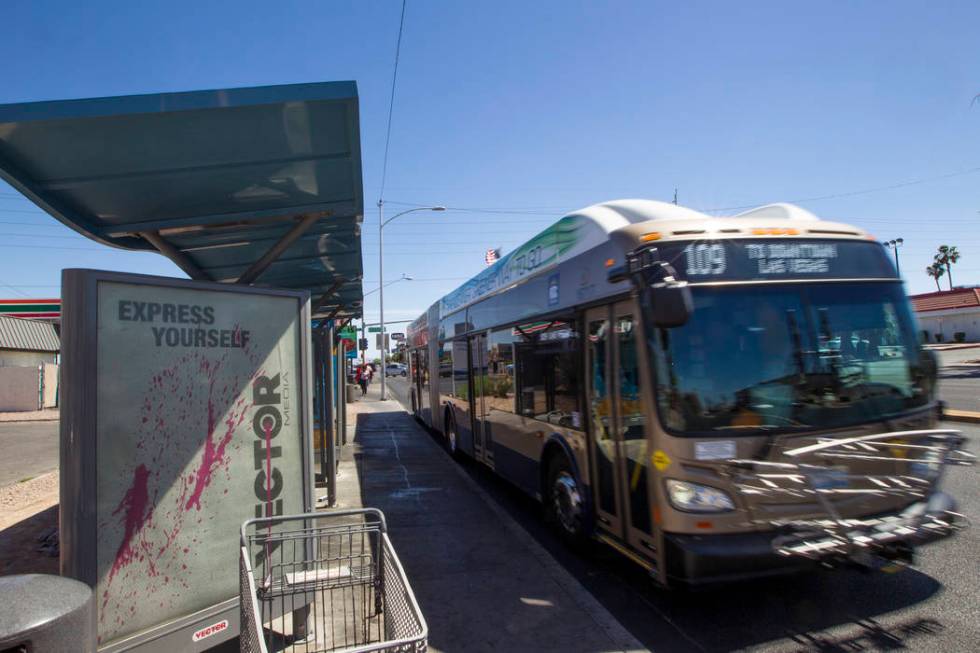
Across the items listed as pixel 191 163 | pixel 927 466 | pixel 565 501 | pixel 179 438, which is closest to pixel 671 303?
pixel 927 466

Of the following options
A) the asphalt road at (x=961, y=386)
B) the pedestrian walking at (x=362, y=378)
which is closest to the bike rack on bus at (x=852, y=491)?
the asphalt road at (x=961, y=386)

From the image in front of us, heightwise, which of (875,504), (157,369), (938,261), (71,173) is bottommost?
(875,504)

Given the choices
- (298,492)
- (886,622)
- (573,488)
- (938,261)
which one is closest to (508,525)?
(573,488)

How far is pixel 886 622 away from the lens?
411 cm

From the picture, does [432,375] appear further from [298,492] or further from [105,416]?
[105,416]

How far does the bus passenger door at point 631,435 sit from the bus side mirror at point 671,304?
54 centimetres

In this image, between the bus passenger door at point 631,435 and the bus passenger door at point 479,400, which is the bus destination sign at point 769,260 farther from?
the bus passenger door at point 479,400

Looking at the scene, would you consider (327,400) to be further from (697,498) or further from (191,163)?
(697,498)

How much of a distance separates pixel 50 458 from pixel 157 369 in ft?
40.6

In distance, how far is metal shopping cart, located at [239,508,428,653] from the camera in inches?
99.9

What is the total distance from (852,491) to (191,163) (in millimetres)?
4835

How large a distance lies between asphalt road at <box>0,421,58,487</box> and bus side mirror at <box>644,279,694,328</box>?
11.4m

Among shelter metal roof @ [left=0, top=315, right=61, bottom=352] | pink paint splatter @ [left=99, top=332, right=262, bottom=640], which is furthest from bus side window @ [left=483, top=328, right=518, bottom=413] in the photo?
shelter metal roof @ [left=0, top=315, right=61, bottom=352]

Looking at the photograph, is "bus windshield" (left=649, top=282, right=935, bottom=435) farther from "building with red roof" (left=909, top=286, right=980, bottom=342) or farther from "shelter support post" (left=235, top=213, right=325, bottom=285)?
"building with red roof" (left=909, top=286, right=980, bottom=342)
